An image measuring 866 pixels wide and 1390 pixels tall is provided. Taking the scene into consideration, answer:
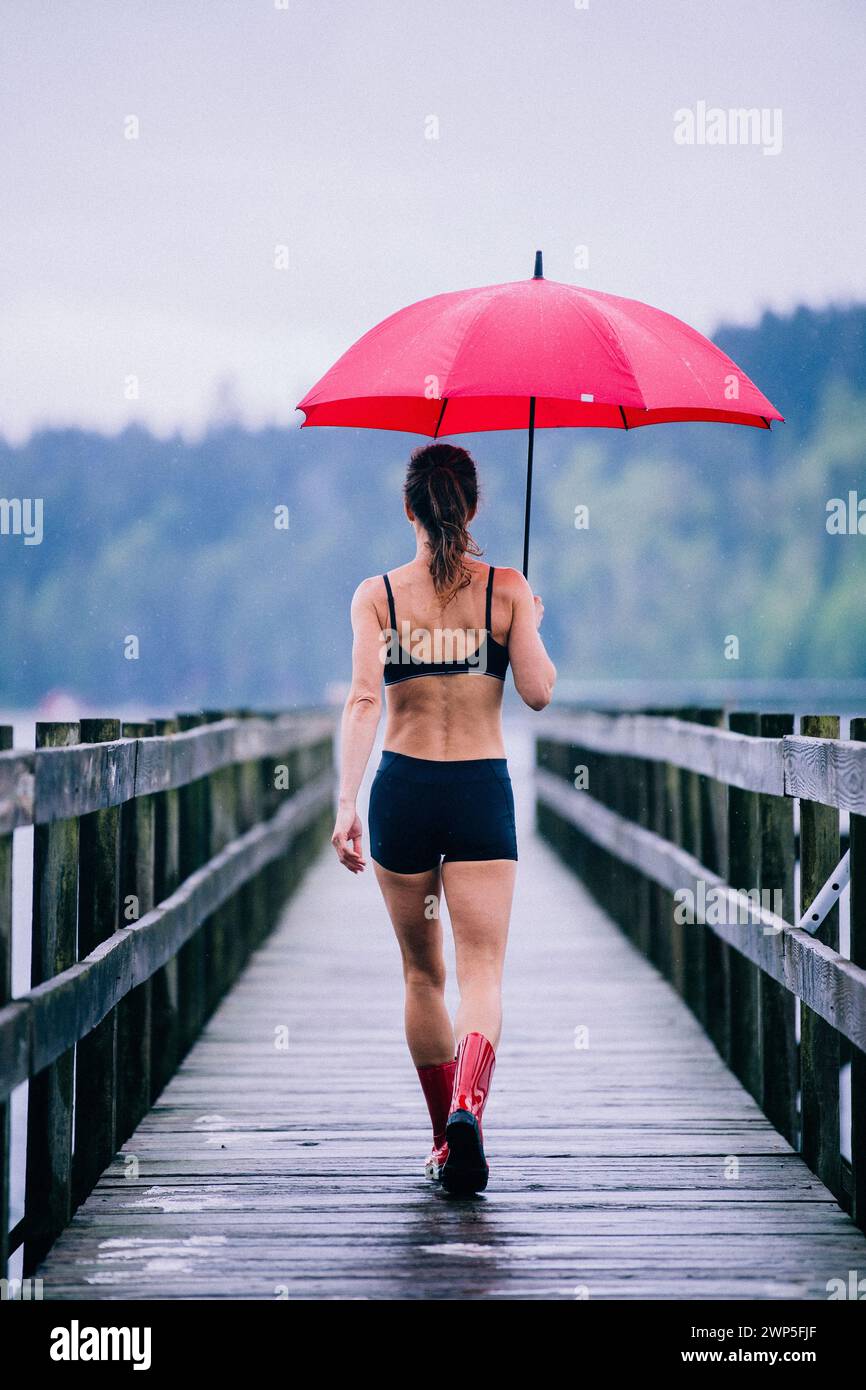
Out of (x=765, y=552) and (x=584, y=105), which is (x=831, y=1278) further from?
(x=584, y=105)

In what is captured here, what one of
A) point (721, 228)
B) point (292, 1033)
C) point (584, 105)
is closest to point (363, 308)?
point (584, 105)

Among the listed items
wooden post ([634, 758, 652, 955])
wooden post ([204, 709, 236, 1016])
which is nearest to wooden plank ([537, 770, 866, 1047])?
wooden post ([634, 758, 652, 955])

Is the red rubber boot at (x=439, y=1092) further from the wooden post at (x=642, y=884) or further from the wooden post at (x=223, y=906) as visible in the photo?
the wooden post at (x=642, y=884)

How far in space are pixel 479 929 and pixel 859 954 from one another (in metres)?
0.91

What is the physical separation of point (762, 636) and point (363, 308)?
73111 millimetres

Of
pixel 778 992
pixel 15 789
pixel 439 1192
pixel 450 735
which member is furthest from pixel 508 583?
pixel 778 992

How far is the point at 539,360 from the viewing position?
15.0ft

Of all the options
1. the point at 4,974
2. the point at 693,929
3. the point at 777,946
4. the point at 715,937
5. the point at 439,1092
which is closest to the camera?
the point at 4,974

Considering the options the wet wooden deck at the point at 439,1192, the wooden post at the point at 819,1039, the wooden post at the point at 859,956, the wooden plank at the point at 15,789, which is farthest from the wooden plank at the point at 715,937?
the wooden plank at the point at 15,789

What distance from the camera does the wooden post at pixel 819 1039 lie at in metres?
4.73

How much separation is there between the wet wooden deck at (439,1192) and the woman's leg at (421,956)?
1.26 feet

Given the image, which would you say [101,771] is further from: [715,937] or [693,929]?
[693,929]

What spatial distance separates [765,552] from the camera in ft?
411

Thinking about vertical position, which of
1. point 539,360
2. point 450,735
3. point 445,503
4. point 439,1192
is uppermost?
point 539,360
